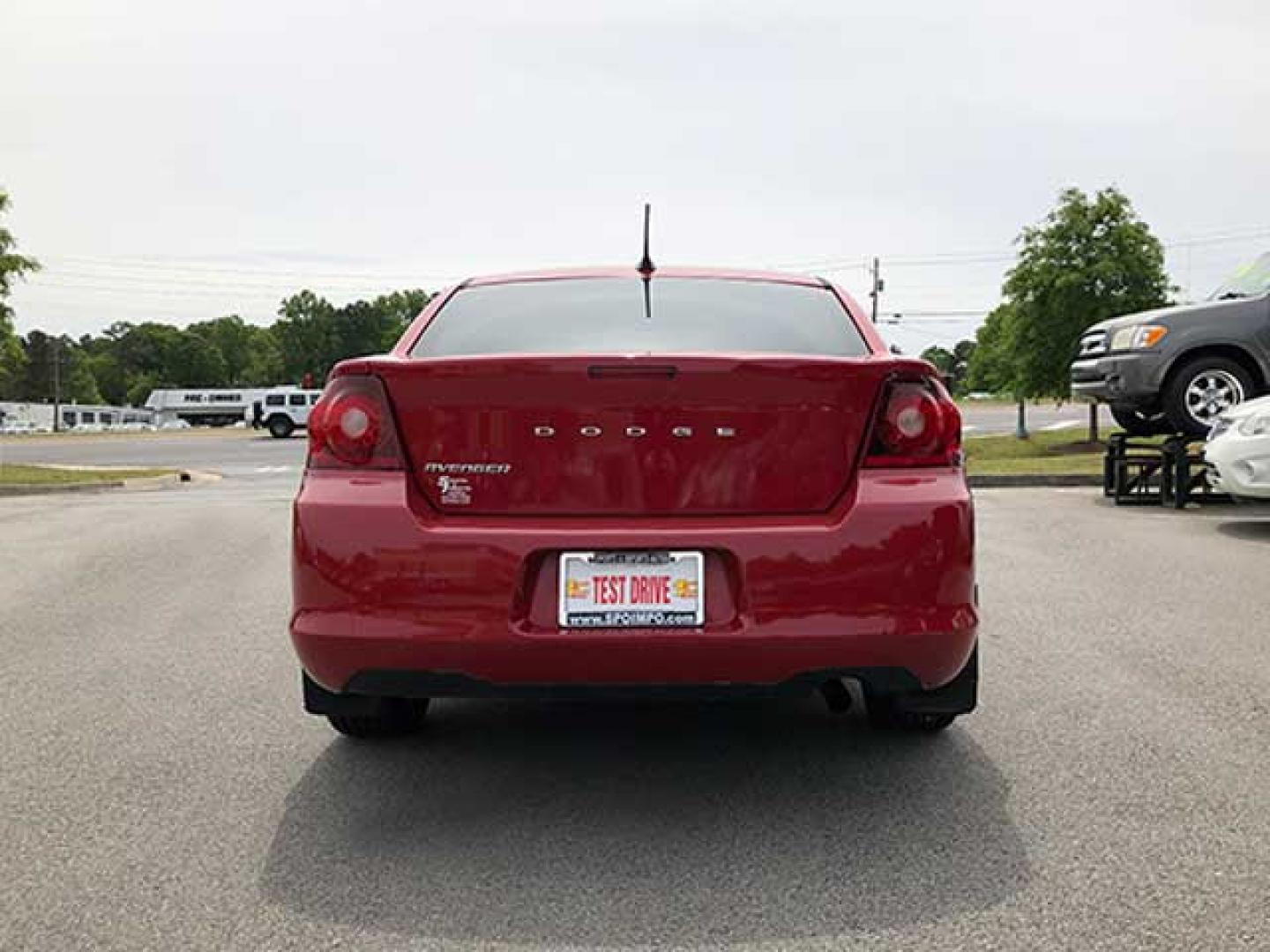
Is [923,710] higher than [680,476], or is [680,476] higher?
[680,476]

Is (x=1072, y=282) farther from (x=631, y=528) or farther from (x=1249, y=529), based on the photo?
(x=631, y=528)

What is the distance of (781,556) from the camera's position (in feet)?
11.3

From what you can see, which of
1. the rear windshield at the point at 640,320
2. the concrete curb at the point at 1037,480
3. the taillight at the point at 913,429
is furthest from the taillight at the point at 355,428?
the concrete curb at the point at 1037,480

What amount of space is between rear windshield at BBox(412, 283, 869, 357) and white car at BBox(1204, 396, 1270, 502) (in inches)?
271

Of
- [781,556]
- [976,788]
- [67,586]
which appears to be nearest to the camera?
[781,556]

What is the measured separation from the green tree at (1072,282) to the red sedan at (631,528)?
3102cm

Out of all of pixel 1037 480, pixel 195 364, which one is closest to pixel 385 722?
pixel 1037 480

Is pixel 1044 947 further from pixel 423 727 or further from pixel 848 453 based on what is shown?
pixel 423 727

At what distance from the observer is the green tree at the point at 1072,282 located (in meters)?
32.9

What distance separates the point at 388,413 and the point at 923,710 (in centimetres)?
181

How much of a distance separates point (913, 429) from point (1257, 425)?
7.74 meters

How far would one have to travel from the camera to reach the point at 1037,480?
16703 mm

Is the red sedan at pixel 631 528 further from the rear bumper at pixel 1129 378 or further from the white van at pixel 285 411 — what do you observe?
the white van at pixel 285 411

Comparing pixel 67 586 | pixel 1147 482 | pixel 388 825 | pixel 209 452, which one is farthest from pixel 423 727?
pixel 209 452
